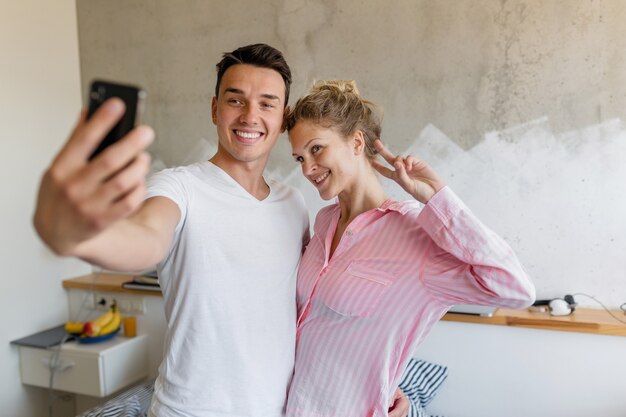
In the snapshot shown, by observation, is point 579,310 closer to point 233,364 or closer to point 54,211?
point 233,364

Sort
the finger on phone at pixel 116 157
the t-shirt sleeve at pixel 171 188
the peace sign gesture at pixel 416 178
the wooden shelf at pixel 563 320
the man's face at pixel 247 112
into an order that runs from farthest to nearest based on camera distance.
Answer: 1. the wooden shelf at pixel 563 320
2. the man's face at pixel 247 112
3. the peace sign gesture at pixel 416 178
4. the t-shirt sleeve at pixel 171 188
5. the finger on phone at pixel 116 157

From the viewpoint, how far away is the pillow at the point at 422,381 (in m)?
2.07

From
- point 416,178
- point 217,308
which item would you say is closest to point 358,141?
point 416,178

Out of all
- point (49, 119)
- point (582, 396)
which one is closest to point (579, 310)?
point (582, 396)

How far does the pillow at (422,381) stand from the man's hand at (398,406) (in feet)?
2.03

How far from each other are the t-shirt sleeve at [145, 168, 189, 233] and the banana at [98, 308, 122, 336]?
1.74 metres

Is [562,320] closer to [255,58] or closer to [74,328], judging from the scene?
[255,58]

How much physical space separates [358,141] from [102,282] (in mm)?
2081

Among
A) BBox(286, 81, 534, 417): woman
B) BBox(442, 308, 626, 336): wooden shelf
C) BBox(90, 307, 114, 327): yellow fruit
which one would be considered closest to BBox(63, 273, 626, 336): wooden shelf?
BBox(442, 308, 626, 336): wooden shelf

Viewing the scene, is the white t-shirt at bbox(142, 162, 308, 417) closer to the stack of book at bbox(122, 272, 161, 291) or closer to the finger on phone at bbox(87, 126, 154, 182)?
the finger on phone at bbox(87, 126, 154, 182)

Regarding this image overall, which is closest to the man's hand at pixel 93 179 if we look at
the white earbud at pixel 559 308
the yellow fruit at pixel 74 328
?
the white earbud at pixel 559 308

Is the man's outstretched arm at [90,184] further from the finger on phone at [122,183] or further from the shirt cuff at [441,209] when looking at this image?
the shirt cuff at [441,209]

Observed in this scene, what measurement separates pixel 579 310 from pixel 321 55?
5.41ft

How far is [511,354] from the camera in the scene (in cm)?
206
